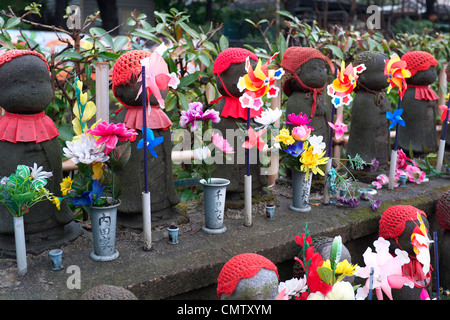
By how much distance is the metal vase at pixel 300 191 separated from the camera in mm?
2490

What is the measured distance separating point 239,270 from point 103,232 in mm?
703

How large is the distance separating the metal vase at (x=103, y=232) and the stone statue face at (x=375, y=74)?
82.4 inches

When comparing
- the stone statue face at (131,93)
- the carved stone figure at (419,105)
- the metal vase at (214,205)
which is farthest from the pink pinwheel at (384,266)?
the carved stone figure at (419,105)

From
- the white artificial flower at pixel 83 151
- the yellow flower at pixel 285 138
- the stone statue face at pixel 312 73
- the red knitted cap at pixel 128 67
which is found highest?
the red knitted cap at pixel 128 67

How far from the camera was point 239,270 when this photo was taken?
4.83 ft

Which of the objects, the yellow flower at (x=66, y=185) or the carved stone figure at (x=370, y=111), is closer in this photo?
the yellow flower at (x=66, y=185)

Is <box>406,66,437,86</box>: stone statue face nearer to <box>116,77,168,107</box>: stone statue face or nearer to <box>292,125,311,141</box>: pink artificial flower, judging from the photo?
<box>292,125,311,141</box>: pink artificial flower

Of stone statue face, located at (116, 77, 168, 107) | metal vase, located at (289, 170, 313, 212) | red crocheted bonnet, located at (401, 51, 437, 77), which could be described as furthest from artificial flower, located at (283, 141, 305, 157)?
red crocheted bonnet, located at (401, 51, 437, 77)

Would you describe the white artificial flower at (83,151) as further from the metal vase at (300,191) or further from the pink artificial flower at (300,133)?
the metal vase at (300,191)

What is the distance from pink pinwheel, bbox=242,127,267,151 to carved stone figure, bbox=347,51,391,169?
115cm

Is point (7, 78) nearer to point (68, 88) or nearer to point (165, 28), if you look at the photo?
point (68, 88)

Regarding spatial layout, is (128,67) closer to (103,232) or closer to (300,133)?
(103,232)

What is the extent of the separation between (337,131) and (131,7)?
1063 cm
